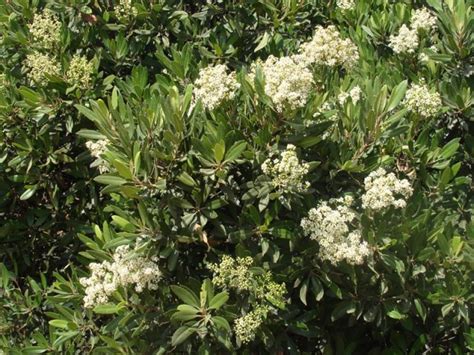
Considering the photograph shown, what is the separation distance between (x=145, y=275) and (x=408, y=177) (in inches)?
67.5

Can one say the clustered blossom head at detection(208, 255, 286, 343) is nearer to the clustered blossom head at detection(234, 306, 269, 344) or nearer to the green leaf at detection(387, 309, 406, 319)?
the clustered blossom head at detection(234, 306, 269, 344)

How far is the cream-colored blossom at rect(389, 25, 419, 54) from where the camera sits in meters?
4.65

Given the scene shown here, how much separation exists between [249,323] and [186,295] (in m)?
0.36

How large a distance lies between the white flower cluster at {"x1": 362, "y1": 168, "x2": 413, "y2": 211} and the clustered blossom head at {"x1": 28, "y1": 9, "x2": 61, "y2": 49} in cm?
228

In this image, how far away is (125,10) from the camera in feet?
16.1

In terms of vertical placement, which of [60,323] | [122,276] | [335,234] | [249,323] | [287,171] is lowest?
[60,323]

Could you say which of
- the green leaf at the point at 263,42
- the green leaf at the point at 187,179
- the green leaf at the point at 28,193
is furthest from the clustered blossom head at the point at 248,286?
the green leaf at the point at 263,42

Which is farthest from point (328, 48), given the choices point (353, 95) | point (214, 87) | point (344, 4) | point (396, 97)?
point (344, 4)

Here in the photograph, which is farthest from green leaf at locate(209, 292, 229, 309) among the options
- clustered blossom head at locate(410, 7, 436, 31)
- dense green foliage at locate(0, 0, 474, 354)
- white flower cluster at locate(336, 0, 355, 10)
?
white flower cluster at locate(336, 0, 355, 10)

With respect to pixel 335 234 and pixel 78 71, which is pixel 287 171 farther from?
pixel 78 71

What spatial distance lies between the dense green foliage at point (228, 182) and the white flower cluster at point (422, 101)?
0.38 ft

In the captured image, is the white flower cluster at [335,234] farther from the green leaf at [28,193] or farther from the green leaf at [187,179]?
the green leaf at [28,193]

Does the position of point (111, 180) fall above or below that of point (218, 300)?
above

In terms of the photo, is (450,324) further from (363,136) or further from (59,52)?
(59,52)
